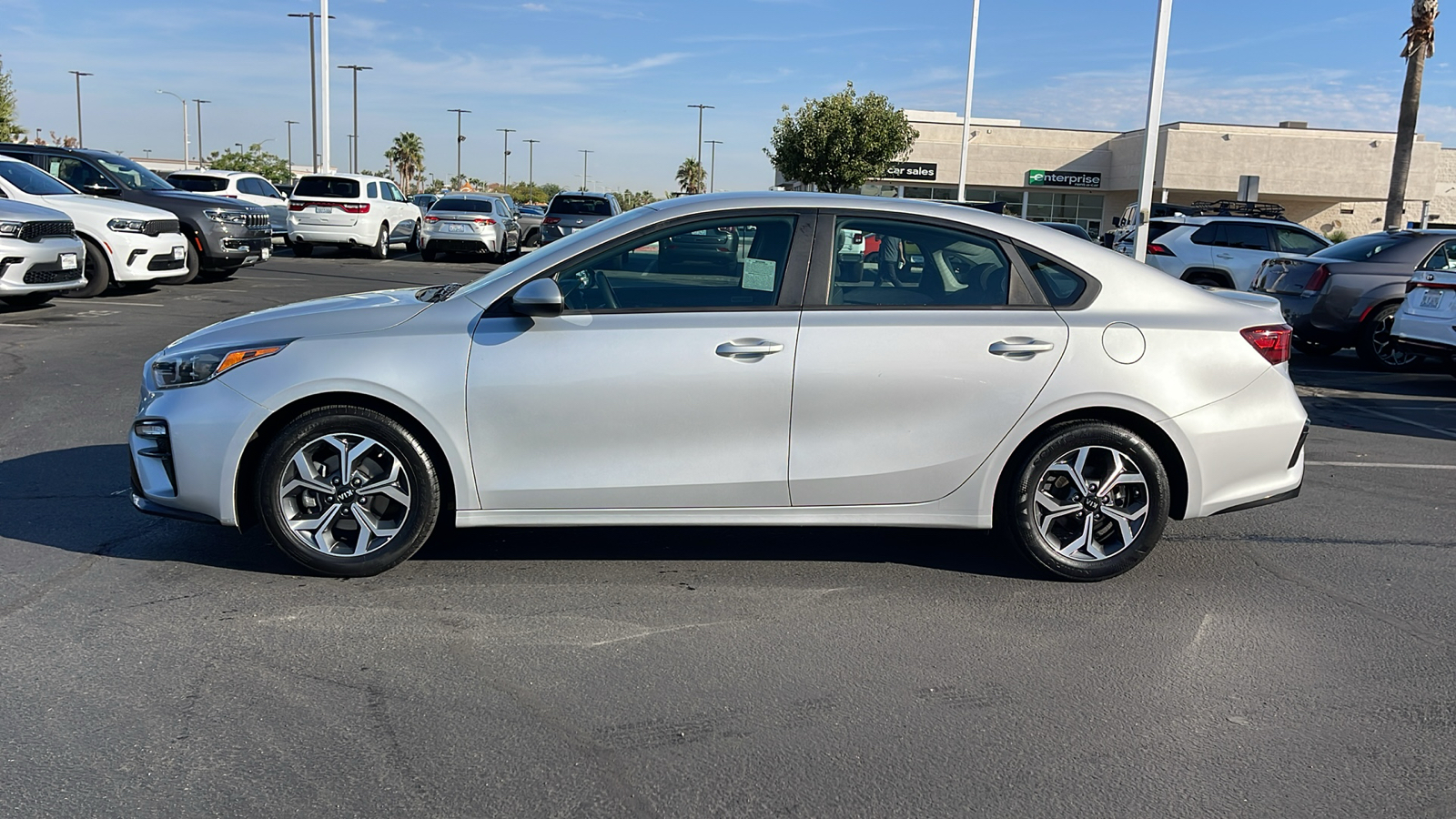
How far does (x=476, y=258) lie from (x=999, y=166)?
34281mm

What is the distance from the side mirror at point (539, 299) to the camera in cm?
445

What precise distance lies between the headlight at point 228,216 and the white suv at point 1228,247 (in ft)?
45.4

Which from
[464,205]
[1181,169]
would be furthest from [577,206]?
[1181,169]

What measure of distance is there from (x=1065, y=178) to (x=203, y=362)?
55377 mm

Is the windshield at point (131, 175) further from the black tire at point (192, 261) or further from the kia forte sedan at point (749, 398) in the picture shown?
the kia forte sedan at point (749, 398)

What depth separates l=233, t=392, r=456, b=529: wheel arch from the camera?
14.9 ft

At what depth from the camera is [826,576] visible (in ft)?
16.1

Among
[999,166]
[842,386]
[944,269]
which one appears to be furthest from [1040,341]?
[999,166]

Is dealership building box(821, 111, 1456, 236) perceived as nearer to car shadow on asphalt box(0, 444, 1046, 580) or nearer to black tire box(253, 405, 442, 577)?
car shadow on asphalt box(0, 444, 1046, 580)

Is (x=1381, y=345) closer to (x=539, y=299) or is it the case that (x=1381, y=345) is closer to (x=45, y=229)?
(x=539, y=299)

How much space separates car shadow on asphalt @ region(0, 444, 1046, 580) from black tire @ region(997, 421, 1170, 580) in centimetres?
21

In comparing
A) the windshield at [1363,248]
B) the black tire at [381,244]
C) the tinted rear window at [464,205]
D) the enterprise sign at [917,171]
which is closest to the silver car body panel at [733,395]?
the windshield at [1363,248]

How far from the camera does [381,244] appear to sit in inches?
992

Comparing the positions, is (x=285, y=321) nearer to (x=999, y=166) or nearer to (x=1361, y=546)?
(x=1361, y=546)
